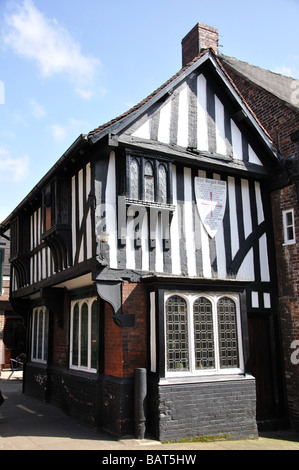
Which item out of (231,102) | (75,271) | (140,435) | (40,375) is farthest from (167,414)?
(231,102)

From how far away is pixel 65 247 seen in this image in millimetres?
9281

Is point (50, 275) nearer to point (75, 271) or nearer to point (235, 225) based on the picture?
point (75, 271)

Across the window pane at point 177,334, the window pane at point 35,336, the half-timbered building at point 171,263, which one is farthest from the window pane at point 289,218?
the window pane at point 35,336

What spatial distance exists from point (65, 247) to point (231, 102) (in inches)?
196

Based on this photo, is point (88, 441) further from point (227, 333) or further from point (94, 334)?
point (227, 333)

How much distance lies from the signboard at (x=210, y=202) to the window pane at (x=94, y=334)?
290 cm

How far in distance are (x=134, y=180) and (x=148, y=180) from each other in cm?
33

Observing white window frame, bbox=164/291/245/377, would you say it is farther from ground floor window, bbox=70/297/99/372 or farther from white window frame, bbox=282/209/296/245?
white window frame, bbox=282/209/296/245

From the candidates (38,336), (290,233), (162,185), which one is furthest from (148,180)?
(38,336)

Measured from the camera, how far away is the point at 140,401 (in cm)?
718

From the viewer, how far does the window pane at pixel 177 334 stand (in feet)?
24.9

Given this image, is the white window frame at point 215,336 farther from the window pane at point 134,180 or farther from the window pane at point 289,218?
the window pane at point 289,218
